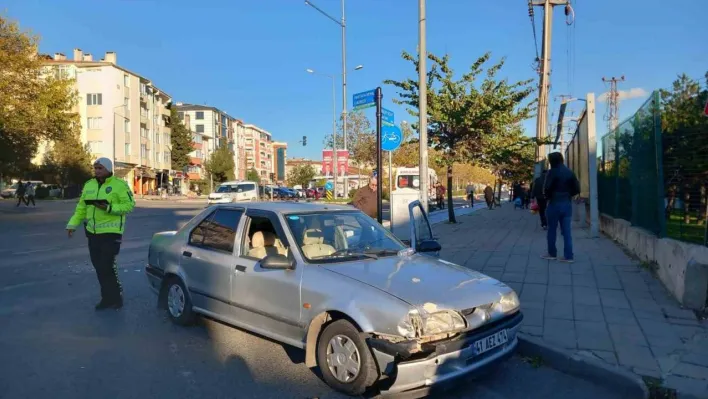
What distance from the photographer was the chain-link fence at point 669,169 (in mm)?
6891

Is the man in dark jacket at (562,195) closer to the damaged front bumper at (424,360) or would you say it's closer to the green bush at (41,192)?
the damaged front bumper at (424,360)

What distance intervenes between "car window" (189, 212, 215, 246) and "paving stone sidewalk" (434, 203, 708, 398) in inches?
137

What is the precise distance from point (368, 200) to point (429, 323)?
661 cm

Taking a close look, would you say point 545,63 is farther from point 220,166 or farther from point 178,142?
point 178,142

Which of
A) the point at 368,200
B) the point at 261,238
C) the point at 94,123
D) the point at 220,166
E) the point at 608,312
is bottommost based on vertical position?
the point at 608,312

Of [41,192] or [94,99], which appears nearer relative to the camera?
[41,192]

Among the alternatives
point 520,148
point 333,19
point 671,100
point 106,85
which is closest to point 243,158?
point 106,85

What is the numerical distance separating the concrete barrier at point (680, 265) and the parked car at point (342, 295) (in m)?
2.59

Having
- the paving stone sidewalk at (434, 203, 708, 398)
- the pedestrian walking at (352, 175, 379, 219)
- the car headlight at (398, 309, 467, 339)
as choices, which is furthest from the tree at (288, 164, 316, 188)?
the car headlight at (398, 309, 467, 339)

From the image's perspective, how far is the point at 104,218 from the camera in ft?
20.8

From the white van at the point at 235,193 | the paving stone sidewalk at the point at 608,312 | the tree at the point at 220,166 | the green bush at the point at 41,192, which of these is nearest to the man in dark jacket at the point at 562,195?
the paving stone sidewalk at the point at 608,312

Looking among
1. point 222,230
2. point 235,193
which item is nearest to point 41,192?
point 235,193

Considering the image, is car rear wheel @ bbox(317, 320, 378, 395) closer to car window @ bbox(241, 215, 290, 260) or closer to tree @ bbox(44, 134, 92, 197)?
car window @ bbox(241, 215, 290, 260)

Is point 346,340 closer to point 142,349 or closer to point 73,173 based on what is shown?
point 142,349
